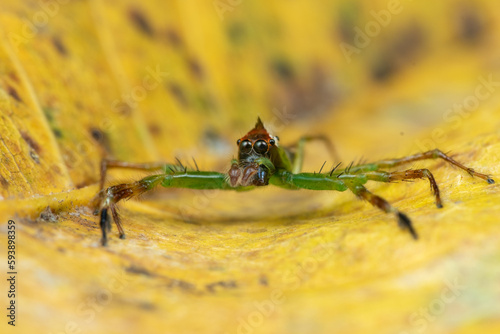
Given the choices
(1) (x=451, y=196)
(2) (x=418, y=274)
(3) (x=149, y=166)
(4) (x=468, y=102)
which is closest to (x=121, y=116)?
(3) (x=149, y=166)

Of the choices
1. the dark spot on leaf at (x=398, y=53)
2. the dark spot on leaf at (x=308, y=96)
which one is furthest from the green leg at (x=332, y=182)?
the dark spot on leaf at (x=398, y=53)

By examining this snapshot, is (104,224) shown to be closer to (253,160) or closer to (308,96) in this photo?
(253,160)

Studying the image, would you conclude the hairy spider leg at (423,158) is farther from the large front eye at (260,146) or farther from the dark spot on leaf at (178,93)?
the dark spot on leaf at (178,93)

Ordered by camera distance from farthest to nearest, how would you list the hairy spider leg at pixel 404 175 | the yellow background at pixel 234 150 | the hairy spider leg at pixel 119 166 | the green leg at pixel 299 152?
the green leg at pixel 299 152 < the hairy spider leg at pixel 119 166 < the hairy spider leg at pixel 404 175 < the yellow background at pixel 234 150

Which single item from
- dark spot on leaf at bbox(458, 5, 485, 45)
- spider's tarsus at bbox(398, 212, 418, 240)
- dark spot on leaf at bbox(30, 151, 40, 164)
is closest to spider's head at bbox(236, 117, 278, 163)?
dark spot on leaf at bbox(30, 151, 40, 164)

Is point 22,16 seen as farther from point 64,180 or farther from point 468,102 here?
point 468,102

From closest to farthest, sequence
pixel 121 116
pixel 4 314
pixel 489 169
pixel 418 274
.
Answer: pixel 4 314 < pixel 418 274 < pixel 489 169 < pixel 121 116
